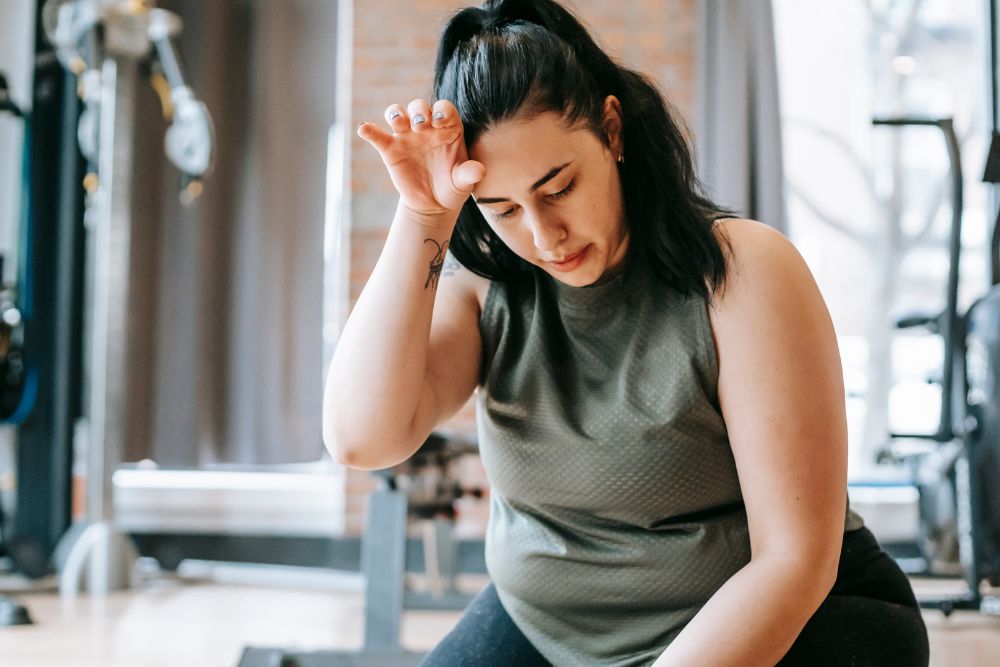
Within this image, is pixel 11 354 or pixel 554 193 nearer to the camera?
pixel 554 193

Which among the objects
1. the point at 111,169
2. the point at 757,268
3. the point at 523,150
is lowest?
the point at 757,268

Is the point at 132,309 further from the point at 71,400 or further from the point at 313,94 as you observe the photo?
the point at 313,94

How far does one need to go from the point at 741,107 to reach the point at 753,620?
2748 mm

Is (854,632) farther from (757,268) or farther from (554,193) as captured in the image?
(554,193)

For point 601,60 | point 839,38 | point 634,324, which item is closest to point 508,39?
point 601,60

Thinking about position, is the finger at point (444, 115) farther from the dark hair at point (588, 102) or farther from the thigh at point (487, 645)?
the thigh at point (487, 645)

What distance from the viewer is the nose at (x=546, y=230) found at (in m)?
0.90

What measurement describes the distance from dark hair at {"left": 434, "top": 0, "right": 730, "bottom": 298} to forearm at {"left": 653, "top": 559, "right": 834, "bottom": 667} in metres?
0.26

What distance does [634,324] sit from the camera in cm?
96

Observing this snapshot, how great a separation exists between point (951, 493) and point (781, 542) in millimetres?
2456

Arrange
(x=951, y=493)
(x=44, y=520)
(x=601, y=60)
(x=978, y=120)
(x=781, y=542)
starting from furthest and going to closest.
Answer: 1. (x=978, y=120)
2. (x=44, y=520)
3. (x=951, y=493)
4. (x=601, y=60)
5. (x=781, y=542)

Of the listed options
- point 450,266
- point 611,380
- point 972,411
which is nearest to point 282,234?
point 972,411

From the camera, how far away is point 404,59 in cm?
339

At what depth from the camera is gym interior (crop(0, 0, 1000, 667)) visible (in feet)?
10.0
